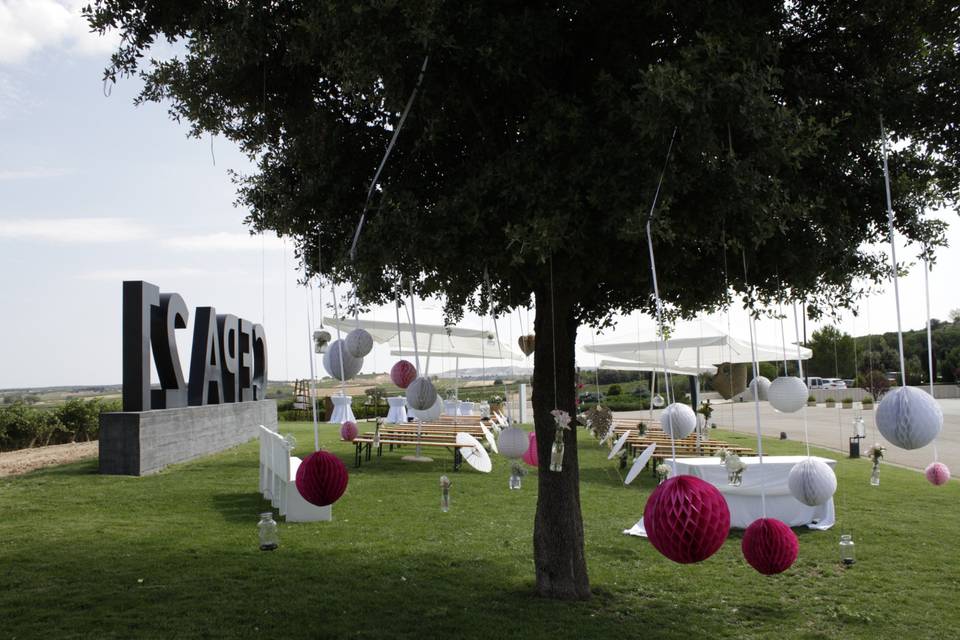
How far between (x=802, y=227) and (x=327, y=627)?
4.61 meters

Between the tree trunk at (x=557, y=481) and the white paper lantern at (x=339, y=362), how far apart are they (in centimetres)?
170

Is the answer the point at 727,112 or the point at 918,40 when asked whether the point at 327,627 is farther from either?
the point at 918,40

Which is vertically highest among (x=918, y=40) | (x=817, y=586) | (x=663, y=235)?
(x=918, y=40)

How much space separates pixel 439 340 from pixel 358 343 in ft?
41.2

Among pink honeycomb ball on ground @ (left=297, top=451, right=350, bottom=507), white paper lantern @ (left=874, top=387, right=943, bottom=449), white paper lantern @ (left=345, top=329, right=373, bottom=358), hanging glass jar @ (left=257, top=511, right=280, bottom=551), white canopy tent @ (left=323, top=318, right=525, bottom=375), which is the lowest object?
hanging glass jar @ (left=257, top=511, right=280, bottom=551)

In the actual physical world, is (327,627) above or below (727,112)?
below

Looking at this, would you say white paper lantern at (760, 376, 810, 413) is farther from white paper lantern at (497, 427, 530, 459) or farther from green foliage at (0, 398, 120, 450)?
green foliage at (0, 398, 120, 450)

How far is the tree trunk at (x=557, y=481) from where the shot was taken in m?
6.63

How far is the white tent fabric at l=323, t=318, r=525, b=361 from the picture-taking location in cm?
1316

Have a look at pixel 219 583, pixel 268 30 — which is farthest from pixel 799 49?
pixel 219 583

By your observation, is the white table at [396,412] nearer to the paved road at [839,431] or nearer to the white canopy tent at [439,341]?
the white canopy tent at [439,341]

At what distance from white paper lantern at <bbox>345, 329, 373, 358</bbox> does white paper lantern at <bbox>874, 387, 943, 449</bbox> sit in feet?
11.5

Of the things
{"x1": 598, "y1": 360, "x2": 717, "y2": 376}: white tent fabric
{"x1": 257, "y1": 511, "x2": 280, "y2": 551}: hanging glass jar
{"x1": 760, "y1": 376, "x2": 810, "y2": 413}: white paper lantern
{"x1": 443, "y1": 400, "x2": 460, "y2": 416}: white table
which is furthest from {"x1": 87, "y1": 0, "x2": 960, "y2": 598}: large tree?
{"x1": 443, "y1": 400, "x2": 460, "y2": 416}: white table

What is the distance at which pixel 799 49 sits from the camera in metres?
5.43
